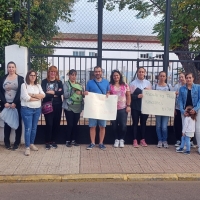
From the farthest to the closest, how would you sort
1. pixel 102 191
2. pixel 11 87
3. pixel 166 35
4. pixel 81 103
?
pixel 166 35, pixel 81 103, pixel 11 87, pixel 102 191

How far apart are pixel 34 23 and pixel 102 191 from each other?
16.2 feet

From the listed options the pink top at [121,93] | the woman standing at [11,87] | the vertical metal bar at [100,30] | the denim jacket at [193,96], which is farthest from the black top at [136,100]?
the woman standing at [11,87]

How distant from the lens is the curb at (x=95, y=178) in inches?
239

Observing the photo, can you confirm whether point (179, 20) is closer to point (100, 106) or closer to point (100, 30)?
point (100, 30)

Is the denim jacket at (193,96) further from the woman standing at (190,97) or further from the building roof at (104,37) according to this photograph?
the building roof at (104,37)

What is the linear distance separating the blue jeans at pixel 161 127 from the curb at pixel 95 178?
1.94m

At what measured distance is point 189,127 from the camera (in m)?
7.63

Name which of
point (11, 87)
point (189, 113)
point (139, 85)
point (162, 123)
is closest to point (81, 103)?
point (139, 85)

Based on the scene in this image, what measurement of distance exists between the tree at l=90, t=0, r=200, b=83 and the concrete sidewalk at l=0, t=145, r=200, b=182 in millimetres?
2718

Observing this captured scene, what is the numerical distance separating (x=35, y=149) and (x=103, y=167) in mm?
1908

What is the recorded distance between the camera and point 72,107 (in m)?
7.89

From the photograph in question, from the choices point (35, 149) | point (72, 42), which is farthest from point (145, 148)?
point (72, 42)

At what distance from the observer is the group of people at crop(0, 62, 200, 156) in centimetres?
754

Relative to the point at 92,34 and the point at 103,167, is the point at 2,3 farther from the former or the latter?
the point at 103,167
